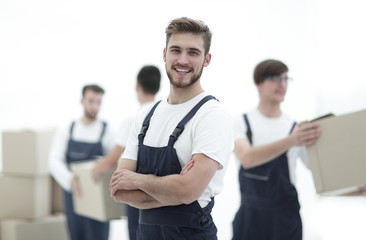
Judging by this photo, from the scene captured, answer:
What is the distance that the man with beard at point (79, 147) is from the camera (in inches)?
137

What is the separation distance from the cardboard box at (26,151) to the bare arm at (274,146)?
187 centimetres

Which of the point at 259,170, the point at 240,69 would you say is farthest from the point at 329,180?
the point at 240,69

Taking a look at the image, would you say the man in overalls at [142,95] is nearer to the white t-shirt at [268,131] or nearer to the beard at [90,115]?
the white t-shirt at [268,131]

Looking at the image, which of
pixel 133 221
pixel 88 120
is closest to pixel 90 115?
pixel 88 120

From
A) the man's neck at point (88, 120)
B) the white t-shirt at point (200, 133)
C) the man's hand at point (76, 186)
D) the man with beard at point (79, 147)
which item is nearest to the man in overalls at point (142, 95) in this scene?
the man's hand at point (76, 186)

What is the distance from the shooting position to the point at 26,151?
12.7ft

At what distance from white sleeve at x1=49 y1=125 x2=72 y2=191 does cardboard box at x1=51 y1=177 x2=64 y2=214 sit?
1.62 ft

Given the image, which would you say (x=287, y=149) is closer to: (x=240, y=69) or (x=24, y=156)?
(x=240, y=69)

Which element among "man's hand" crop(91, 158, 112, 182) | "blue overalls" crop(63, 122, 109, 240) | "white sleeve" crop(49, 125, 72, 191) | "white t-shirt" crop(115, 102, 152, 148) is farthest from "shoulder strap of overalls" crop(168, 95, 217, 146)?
"white sleeve" crop(49, 125, 72, 191)

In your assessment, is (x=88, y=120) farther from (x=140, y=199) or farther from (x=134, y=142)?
A: (x=140, y=199)

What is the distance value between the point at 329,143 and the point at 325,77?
2.79m

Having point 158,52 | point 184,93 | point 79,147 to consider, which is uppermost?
point 158,52

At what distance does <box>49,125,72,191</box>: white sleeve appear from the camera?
351cm

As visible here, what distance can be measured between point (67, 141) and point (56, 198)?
739 mm
